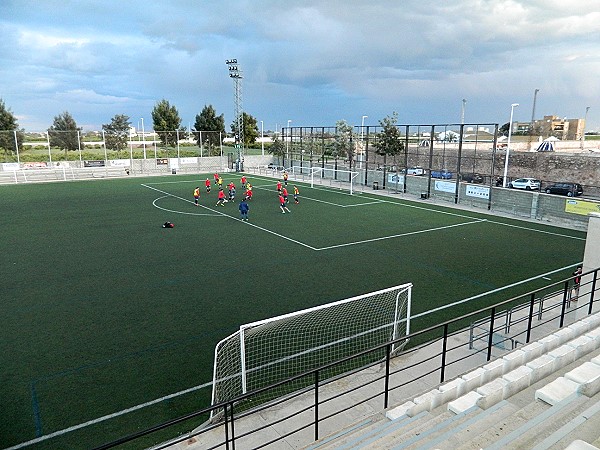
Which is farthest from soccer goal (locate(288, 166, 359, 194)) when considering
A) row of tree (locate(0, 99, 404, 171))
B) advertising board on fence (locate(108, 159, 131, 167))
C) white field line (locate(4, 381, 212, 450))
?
white field line (locate(4, 381, 212, 450))

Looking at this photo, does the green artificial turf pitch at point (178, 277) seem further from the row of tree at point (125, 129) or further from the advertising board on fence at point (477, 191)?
the row of tree at point (125, 129)

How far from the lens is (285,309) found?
41.6 ft

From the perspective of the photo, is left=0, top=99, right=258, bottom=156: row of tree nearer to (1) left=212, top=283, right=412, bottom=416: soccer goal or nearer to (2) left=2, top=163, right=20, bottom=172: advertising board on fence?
(2) left=2, top=163, right=20, bottom=172: advertising board on fence

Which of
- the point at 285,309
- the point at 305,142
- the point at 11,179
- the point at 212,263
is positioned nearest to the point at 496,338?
the point at 285,309

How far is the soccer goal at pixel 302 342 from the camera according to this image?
862cm

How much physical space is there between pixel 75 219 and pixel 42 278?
37.2ft

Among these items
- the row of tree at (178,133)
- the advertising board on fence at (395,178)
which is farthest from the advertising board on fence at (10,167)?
the advertising board on fence at (395,178)

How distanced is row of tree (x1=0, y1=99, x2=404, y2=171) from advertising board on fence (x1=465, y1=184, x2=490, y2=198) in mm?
8537

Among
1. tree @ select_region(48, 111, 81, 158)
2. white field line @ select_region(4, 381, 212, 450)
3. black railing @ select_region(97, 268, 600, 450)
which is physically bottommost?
white field line @ select_region(4, 381, 212, 450)

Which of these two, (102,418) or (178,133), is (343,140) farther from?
(102,418)

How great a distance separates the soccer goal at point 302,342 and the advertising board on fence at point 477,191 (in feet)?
65.7

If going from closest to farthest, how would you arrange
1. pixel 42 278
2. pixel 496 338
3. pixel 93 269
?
pixel 496 338 → pixel 42 278 → pixel 93 269

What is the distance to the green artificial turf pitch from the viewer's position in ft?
29.0

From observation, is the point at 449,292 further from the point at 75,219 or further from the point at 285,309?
the point at 75,219
